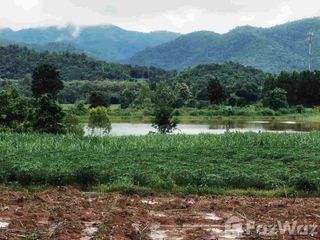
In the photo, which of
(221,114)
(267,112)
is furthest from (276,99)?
(221,114)

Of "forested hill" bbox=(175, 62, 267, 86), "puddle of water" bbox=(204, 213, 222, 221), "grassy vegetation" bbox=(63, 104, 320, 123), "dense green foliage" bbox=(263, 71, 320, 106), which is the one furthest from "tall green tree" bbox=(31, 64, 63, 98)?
"forested hill" bbox=(175, 62, 267, 86)

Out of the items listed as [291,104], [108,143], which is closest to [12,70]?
[291,104]

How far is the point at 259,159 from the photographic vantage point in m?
16.9

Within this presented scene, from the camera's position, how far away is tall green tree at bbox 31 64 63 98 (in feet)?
155

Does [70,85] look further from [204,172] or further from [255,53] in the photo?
[255,53]

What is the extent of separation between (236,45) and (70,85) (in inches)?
4379

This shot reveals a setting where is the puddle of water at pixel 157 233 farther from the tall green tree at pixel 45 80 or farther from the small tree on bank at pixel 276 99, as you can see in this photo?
the small tree on bank at pixel 276 99

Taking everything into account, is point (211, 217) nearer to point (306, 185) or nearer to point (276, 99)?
point (306, 185)

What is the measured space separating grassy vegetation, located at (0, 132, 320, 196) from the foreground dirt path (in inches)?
51.6

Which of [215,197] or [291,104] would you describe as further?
[291,104]

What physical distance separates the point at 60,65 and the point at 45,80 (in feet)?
194

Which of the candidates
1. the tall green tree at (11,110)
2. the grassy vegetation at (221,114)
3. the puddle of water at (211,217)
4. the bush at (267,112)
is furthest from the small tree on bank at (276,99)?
the puddle of water at (211,217)

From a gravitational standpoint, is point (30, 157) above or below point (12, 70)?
below

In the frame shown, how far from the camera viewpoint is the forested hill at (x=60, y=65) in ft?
335
